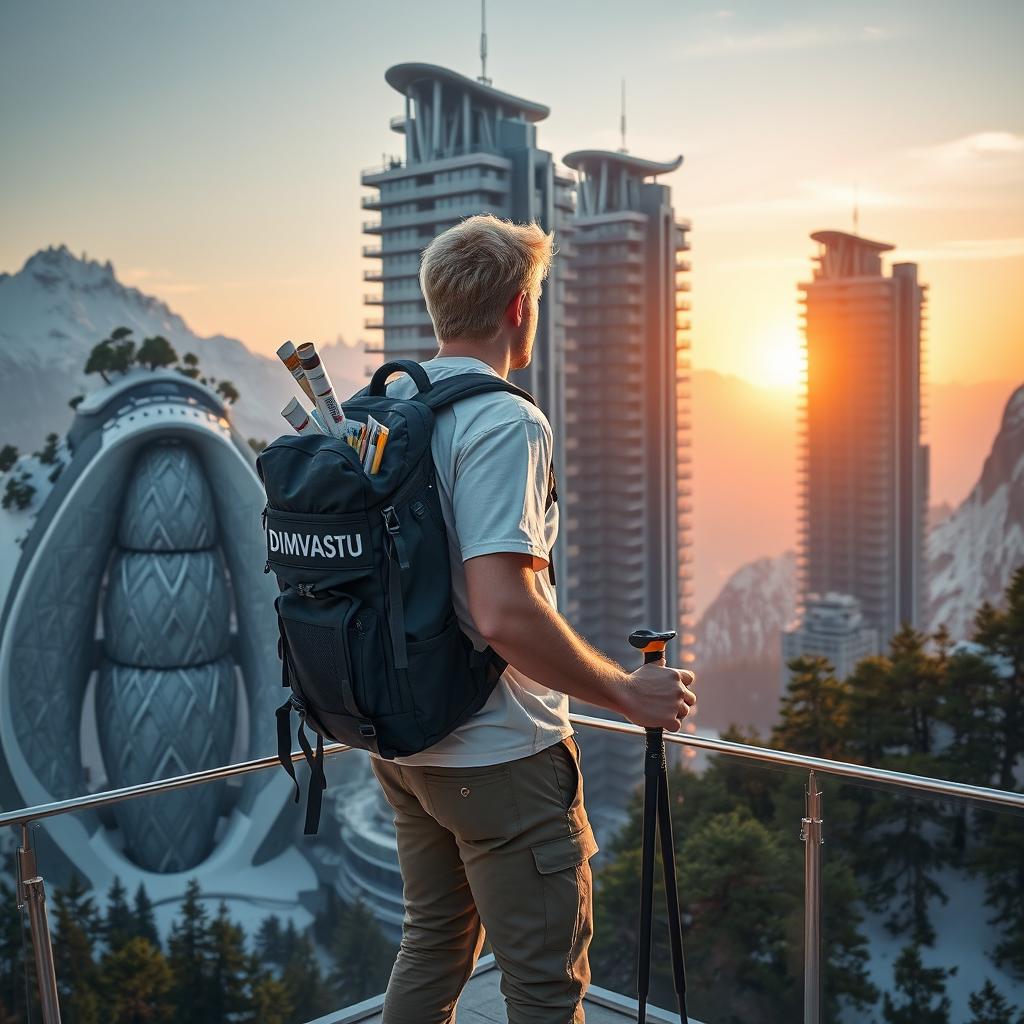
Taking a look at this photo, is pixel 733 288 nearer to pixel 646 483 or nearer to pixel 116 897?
pixel 646 483

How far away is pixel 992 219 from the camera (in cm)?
5591

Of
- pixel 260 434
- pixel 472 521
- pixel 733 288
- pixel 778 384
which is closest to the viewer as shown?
pixel 472 521

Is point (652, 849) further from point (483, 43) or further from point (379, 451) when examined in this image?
point (483, 43)

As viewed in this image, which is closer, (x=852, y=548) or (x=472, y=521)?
(x=472, y=521)

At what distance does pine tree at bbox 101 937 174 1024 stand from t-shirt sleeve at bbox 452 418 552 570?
4.12 metres

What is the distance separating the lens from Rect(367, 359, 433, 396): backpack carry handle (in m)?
1.14

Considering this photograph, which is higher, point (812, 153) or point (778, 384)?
point (812, 153)

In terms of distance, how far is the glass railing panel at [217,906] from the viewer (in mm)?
4312

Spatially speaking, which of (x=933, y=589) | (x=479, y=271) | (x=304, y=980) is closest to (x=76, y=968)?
(x=479, y=271)

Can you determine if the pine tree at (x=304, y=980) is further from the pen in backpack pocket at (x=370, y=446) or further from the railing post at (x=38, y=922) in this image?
the pen in backpack pocket at (x=370, y=446)

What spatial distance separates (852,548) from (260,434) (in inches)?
1122

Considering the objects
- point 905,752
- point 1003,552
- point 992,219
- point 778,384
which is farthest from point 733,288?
point 905,752

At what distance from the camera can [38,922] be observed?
5.64ft

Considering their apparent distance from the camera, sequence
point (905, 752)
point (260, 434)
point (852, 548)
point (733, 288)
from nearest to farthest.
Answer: point (905, 752) → point (260, 434) → point (852, 548) → point (733, 288)
